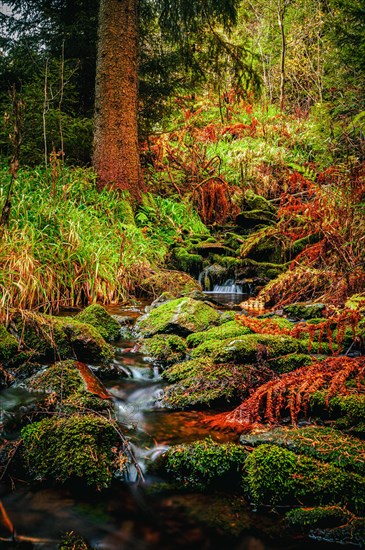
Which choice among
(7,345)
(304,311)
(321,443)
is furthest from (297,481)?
(304,311)

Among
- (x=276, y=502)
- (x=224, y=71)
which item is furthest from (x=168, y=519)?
(x=224, y=71)

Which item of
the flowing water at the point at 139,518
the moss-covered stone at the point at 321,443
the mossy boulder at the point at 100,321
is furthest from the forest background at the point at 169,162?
the flowing water at the point at 139,518

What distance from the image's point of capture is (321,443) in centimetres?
216

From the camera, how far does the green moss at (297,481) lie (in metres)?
1.88

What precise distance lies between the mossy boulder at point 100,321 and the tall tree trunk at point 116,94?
4.52 m

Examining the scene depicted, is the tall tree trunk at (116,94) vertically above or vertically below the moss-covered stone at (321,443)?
above

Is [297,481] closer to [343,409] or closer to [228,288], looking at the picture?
[343,409]

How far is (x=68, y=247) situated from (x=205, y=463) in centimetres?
395

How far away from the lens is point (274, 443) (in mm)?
2221

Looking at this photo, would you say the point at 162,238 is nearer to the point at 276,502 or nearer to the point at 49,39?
the point at 49,39

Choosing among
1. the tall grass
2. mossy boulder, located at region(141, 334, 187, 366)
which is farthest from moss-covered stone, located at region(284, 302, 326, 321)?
the tall grass

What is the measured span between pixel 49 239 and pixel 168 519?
4.32m

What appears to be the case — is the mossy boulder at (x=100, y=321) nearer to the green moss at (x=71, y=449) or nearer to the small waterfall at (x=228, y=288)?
the green moss at (x=71, y=449)

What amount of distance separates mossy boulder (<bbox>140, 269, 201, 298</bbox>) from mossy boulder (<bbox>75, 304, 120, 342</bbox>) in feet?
6.41
